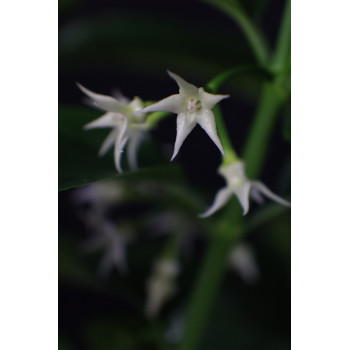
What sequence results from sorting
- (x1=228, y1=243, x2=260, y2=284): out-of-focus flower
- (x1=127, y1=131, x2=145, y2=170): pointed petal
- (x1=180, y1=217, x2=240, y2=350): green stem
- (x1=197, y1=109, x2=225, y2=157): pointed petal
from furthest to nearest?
(x1=228, y1=243, x2=260, y2=284): out-of-focus flower < (x1=180, y1=217, x2=240, y2=350): green stem < (x1=127, y1=131, x2=145, y2=170): pointed petal < (x1=197, y1=109, x2=225, y2=157): pointed petal

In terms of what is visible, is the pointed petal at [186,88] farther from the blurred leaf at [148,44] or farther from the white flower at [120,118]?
the blurred leaf at [148,44]

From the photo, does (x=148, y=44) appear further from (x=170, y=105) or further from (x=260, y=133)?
(x=170, y=105)

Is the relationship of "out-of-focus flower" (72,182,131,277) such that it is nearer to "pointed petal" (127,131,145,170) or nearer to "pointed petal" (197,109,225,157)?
"pointed petal" (127,131,145,170)

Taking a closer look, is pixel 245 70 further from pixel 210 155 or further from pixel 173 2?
pixel 173 2

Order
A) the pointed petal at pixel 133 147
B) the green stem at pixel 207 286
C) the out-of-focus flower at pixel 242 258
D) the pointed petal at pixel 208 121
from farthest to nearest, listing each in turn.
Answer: the out-of-focus flower at pixel 242 258, the green stem at pixel 207 286, the pointed petal at pixel 133 147, the pointed petal at pixel 208 121

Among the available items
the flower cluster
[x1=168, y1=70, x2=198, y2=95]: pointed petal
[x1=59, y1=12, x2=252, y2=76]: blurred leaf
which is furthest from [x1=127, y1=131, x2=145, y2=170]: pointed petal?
[x1=59, y1=12, x2=252, y2=76]: blurred leaf

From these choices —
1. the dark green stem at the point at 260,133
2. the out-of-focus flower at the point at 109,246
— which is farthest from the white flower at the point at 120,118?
the out-of-focus flower at the point at 109,246

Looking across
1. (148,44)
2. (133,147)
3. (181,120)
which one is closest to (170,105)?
(181,120)

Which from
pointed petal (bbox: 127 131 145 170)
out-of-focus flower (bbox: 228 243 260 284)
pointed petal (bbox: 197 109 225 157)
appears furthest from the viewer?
out-of-focus flower (bbox: 228 243 260 284)
